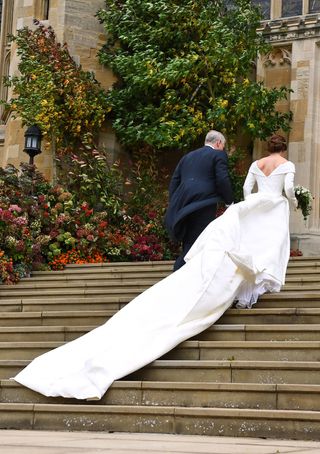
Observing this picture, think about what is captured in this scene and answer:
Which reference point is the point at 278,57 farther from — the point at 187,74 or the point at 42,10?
the point at 42,10

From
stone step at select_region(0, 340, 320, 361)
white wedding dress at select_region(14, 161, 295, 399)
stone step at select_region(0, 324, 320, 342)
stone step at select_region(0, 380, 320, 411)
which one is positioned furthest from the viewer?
stone step at select_region(0, 324, 320, 342)

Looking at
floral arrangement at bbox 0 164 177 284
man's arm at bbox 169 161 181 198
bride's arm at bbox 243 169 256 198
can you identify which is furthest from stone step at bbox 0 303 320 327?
floral arrangement at bbox 0 164 177 284

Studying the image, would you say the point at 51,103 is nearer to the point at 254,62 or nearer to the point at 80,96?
the point at 80,96

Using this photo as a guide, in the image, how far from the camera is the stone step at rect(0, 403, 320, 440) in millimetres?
6418

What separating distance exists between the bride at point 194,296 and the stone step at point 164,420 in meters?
0.25

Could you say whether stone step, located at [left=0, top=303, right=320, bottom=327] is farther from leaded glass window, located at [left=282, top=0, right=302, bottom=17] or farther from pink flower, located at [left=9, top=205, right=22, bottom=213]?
leaded glass window, located at [left=282, top=0, right=302, bottom=17]

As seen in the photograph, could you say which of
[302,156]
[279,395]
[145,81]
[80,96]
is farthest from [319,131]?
[279,395]

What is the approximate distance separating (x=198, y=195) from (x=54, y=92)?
7693 millimetres

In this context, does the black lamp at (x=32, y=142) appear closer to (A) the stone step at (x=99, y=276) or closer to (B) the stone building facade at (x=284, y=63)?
(B) the stone building facade at (x=284, y=63)

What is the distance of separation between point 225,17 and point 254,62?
3.58 feet

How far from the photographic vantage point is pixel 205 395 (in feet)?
23.4

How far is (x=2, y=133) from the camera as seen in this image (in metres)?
20.7

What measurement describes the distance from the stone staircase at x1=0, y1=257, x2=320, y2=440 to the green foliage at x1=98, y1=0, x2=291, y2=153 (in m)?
6.37

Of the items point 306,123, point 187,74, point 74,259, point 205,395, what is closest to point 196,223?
point 205,395
